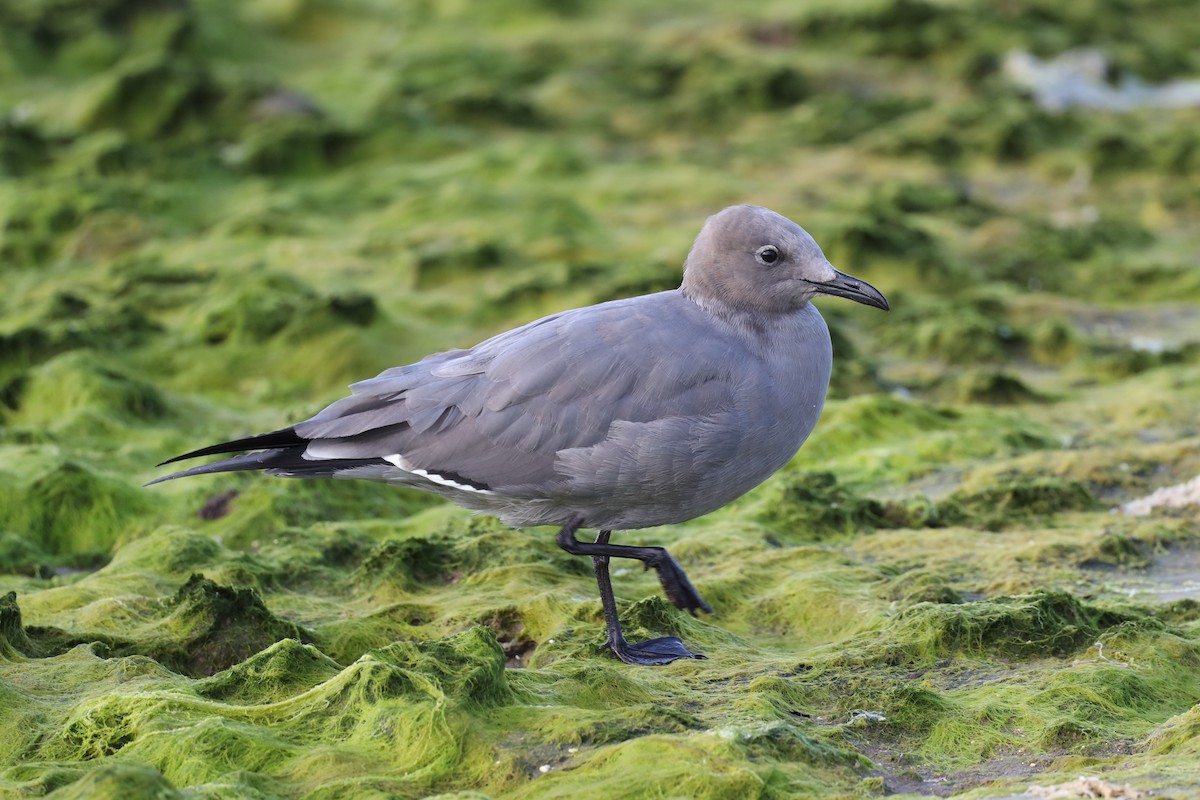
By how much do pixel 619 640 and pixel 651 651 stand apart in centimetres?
12

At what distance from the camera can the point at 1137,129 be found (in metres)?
16.2

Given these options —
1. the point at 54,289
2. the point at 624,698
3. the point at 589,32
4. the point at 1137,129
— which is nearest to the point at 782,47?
the point at 589,32

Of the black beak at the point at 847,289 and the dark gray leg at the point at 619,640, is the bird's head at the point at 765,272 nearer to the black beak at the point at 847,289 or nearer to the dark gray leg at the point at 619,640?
the black beak at the point at 847,289

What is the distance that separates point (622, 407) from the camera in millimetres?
5719

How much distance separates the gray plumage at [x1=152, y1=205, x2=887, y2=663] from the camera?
5680 mm

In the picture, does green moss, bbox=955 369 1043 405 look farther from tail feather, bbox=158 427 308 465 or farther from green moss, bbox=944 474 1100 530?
tail feather, bbox=158 427 308 465

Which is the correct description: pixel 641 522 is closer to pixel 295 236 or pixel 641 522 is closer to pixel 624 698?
pixel 624 698

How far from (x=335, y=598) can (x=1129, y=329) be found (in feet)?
23.3

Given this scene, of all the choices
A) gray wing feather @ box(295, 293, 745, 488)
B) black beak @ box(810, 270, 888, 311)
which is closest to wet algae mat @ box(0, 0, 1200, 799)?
gray wing feather @ box(295, 293, 745, 488)

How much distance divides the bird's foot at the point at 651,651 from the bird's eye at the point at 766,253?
58.7 inches

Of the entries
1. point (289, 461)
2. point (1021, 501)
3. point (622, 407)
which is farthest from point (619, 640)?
point (1021, 501)

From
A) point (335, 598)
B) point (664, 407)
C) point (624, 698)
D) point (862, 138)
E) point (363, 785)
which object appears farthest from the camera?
point (862, 138)

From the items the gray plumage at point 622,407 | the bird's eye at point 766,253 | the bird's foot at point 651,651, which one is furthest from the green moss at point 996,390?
the bird's foot at point 651,651

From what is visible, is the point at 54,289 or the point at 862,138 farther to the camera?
the point at 862,138
